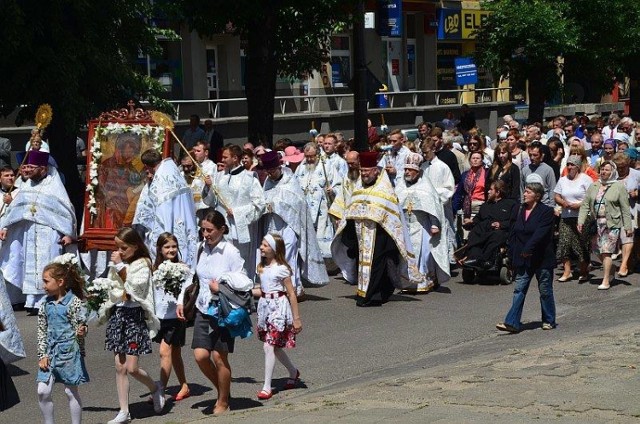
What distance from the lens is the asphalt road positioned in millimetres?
10383

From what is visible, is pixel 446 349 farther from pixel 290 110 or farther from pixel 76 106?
pixel 290 110

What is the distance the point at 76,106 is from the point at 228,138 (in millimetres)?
16272

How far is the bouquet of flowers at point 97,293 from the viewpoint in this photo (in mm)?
9367

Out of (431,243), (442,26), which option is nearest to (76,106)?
(431,243)

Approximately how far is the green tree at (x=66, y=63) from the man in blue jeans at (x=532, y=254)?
7522 mm

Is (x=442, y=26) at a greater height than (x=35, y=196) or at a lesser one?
greater

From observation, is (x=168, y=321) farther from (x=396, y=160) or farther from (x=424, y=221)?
(x=396, y=160)

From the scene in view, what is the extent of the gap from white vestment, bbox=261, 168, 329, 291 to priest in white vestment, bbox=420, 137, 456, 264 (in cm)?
207

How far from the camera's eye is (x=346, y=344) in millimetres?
12688

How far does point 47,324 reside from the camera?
360 inches

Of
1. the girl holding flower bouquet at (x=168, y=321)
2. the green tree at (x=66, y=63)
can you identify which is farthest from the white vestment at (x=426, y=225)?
the girl holding flower bouquet at (x=168, y=321)

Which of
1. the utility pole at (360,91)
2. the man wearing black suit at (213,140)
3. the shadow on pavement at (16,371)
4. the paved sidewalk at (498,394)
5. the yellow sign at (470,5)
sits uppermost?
the yellow sign at (470,5)

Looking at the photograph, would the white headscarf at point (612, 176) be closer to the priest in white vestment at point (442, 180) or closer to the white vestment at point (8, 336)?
the priest in white vestment at point (442, 180)

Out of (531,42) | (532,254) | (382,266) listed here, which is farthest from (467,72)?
(532,254)
